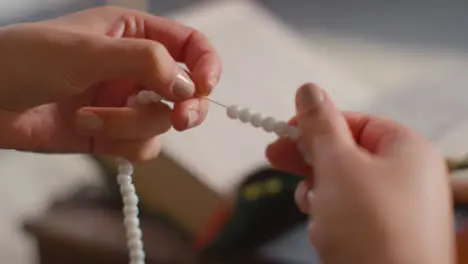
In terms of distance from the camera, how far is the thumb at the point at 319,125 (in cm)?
51

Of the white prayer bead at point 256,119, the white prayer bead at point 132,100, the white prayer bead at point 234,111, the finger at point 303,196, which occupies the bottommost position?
the white prayer bead at point 132,100

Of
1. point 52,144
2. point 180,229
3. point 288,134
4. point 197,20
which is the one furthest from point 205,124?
point 288,134

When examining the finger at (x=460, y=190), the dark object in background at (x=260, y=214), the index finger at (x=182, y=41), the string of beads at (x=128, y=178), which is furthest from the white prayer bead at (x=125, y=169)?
the finger at (x=460, y=190)

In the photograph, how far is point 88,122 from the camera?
0.65m

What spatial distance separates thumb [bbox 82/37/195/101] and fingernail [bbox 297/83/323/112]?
95 millimetres

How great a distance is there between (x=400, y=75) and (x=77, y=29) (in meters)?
0.92

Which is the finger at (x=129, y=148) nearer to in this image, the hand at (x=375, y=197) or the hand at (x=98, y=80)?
the hand at (x=98, y=80)

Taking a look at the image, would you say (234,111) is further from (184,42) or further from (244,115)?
(184,42)

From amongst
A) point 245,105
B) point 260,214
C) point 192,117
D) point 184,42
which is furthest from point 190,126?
point 245,105

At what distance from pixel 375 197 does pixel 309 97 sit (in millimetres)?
96

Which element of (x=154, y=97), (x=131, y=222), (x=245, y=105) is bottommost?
(x=245, y=105)

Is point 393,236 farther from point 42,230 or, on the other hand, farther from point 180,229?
point 42,230

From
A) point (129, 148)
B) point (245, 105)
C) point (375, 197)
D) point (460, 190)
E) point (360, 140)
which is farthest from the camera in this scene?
point (245, 105)

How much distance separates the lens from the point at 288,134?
570mm
